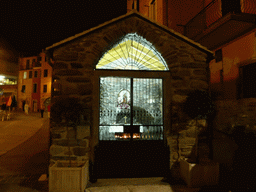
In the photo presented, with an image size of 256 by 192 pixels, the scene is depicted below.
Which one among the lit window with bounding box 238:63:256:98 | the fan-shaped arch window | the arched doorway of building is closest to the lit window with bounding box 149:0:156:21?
→ the lit window with bounding box 238:63:256:98

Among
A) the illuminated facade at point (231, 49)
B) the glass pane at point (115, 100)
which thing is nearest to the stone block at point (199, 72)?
the glass pane at point (115, 100)

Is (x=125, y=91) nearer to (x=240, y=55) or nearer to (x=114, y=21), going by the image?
(x=114, y=21)

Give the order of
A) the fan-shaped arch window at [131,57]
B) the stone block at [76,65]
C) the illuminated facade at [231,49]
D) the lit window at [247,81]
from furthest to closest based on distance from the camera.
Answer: the lit window at [247,81] < the illuminated facade at [231,49] < the fan-shaped arch window at [131,57] < the stone block at [76,65]

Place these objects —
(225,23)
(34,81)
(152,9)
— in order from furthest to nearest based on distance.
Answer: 1. (34,81)
2. (152,9)
3. (225,23)

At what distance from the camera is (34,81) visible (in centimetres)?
3866

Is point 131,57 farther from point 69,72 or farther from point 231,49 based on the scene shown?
point 231,49

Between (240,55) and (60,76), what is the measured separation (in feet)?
21.9

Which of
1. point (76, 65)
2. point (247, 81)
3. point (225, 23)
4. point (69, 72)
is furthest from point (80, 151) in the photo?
point (247, 81)

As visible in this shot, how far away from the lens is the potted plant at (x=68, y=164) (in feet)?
13.5

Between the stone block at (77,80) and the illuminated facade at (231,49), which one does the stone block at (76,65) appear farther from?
the illuminated facade at (231,49)

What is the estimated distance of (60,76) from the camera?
4.81 meters

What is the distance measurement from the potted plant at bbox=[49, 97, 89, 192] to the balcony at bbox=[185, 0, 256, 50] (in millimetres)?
5756

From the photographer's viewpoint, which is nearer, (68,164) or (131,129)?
(68,164)

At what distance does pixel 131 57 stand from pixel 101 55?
99 centimetres
